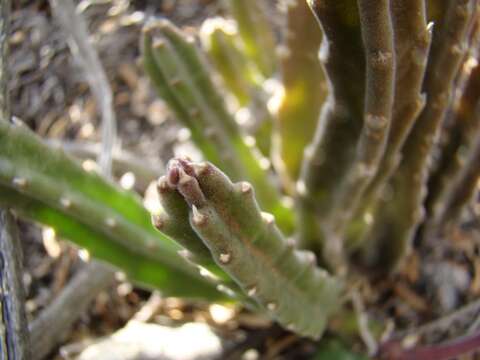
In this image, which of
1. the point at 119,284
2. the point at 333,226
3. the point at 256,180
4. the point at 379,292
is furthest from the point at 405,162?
the point at 119,284

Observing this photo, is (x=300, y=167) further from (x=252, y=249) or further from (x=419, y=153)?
(x=252, y=249)

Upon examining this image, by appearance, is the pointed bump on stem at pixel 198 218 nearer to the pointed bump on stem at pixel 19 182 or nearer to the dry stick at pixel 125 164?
the pointed bump on stem at pixel 19 182

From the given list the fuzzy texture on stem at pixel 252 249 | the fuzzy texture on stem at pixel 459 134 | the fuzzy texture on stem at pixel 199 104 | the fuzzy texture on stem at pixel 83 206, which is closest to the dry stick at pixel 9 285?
the fuzzy texture on stem at pixel 83 206

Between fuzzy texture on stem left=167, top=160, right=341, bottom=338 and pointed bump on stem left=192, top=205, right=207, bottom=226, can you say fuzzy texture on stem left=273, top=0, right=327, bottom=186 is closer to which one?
fuzzy texture on stem left=167, top=160, right=341, bottom=338

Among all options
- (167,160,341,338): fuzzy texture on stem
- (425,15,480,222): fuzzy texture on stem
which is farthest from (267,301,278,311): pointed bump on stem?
(425,15,480,222): fuzzy texture on stem

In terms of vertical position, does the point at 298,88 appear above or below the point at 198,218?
below

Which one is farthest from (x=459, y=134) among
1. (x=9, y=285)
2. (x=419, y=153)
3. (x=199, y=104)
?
(x=9, y=285)

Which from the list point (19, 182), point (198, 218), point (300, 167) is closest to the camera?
point (198, 218)
